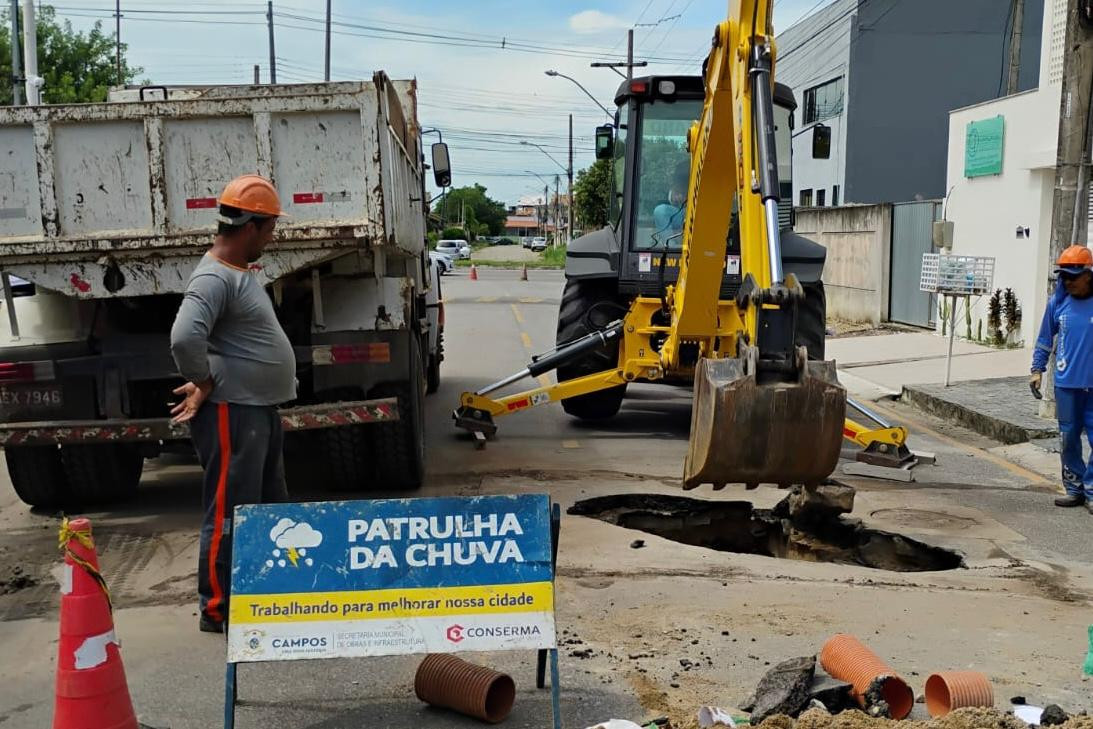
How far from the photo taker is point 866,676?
4.39 m

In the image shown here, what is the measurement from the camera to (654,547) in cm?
687

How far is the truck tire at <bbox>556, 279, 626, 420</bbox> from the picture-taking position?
36.3 feet

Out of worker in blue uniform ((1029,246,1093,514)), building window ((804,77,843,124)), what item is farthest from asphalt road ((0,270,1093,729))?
building window ((804,77,843,124))

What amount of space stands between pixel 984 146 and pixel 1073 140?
7539mm

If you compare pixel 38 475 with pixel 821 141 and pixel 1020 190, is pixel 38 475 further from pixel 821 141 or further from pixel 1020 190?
pixel 1020 190

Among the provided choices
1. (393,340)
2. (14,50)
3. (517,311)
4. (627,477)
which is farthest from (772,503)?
(14,50)

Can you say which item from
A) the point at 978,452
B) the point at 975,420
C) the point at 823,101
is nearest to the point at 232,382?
the point at 978,452

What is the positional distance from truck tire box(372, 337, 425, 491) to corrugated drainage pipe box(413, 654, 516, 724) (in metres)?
3.28

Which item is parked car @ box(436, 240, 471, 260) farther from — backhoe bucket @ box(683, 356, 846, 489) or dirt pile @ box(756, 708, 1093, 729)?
dirt pile @ box(756, 708, 1093, 729)

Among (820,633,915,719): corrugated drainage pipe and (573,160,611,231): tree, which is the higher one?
(573,160,611,231): tree

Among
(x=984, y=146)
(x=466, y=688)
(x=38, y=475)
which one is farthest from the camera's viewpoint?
(x=984, y=146)

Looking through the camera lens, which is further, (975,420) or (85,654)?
(975,420)

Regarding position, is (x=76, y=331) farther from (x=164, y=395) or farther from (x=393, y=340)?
(x=393, y=340)

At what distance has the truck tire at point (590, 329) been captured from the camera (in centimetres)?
1105
